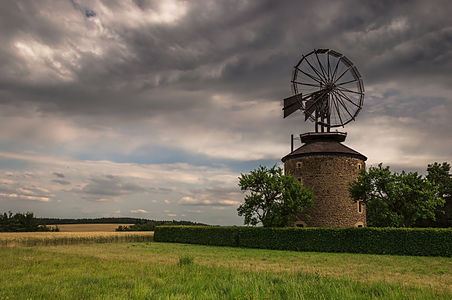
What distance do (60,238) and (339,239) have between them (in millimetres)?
27456

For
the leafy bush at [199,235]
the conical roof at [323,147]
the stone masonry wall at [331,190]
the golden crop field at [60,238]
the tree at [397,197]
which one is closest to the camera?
the tree at [397,197]

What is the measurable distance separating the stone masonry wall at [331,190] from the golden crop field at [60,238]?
21.1 m

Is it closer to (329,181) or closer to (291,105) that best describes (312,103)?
(291,105)

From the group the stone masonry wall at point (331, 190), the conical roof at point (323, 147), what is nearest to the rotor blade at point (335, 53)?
the conical roof at point (323, 147)

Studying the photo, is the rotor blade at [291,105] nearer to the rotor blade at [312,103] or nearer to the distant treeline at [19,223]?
the rotor blade at [312,103]

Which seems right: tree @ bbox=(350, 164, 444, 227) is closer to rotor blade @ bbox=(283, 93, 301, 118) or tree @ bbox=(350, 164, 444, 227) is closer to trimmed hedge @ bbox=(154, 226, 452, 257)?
trimmed hedge @ bbox=(154, 226, 452, 257)

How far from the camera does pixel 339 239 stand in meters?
30.2

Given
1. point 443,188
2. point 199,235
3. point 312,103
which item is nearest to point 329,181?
point 312,103

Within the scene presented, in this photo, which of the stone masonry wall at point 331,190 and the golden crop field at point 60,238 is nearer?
the golden crop field at point 60,238

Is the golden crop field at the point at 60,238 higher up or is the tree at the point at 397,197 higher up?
the tree at the point at 397,197

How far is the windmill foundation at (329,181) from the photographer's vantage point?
37.5 metres

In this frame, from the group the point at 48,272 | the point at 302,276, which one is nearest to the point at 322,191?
the point at 302,276

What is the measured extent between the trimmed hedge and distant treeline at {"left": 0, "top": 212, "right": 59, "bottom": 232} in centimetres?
3517

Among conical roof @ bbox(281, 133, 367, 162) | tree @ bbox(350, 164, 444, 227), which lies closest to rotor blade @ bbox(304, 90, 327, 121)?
conical roof @ bbox(281, 133, 367, 162)
